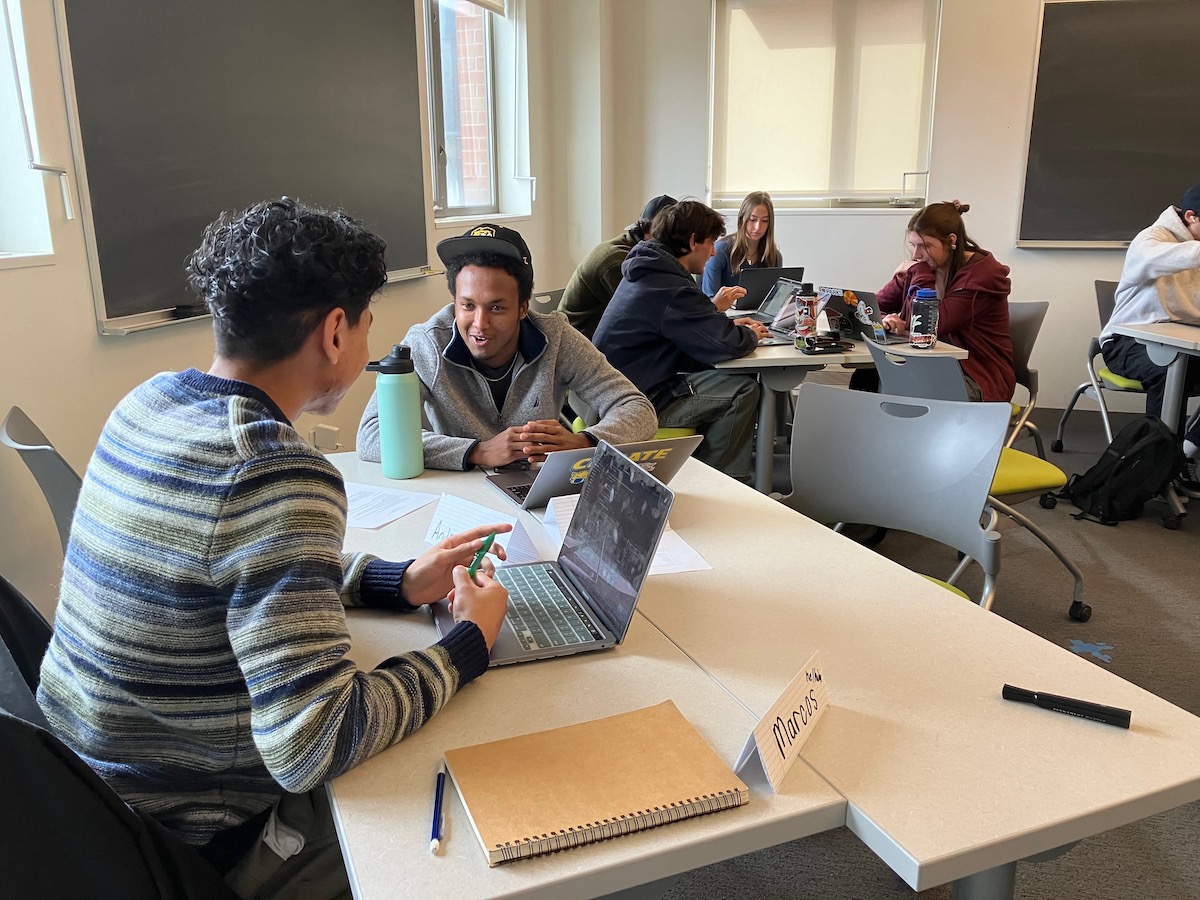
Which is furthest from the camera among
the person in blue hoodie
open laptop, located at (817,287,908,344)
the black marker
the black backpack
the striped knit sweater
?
the black backpack

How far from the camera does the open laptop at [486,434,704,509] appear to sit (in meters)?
1.56

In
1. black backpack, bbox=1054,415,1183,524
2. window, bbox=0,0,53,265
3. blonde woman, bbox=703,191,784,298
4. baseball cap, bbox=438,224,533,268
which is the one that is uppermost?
window, bbox=0,0,53,265

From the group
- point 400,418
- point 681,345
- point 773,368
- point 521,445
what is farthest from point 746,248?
point 400,418

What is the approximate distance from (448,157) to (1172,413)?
3608 millimetres

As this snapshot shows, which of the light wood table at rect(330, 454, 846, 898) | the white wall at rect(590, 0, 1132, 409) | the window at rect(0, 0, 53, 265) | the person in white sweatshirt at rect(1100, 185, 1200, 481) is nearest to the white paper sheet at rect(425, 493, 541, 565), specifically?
the light wood table at rect(330, 454, 846, 898)

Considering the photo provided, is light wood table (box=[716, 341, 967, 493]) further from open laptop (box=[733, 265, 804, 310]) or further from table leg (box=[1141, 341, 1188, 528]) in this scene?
table leg (box=[1141, 341, 1188, 528])

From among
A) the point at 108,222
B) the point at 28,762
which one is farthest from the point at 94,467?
the point at 108,222

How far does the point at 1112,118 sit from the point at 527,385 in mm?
4326

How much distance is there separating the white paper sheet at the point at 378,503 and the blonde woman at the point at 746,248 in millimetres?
3232

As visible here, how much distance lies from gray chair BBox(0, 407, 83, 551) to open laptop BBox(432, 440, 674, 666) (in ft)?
2.55

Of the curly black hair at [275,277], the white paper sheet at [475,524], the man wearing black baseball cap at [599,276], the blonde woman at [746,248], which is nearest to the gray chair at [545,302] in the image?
the man wearing black baseball cap at [599,276]

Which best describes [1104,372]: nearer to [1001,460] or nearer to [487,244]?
[1001,460]

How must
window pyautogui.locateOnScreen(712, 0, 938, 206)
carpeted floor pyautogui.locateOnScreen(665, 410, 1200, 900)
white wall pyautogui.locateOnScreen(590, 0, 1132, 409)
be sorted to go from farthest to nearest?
window pyautogui.locateOnScreen(712, 0, 938, 206) → white wall pyautogui.locateOnScreen(590, 0, 1132, 409) → carpeted floor pyautogui.locateOnScreen(665, 410, 1200, 900)

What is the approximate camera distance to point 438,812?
0.83 meters
